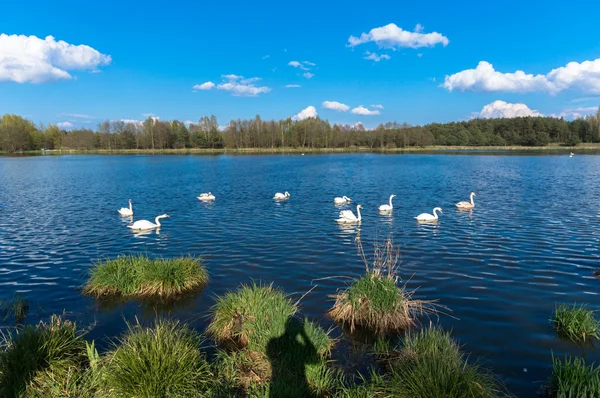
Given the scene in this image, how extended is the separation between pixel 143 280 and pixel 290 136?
122 metres

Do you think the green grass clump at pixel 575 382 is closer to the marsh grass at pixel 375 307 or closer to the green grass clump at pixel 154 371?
the marsh grass at pixel 375 307

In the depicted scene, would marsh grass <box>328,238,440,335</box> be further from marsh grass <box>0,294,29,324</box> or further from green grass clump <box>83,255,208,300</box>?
marsh grass <box>0,294,29,324</box>

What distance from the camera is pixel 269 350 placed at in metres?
6.11

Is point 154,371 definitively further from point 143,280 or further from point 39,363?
point 143,280

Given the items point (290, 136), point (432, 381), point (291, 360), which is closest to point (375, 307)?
point (291, 360)

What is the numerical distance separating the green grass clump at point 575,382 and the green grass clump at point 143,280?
787cm

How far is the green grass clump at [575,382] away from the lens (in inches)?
185

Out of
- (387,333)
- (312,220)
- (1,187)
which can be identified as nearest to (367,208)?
(312,220)

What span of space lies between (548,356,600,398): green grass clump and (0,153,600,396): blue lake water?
59 centimetres

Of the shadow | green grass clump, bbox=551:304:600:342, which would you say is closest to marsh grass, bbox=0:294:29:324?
the shadow

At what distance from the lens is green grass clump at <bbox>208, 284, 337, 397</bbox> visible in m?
5.40

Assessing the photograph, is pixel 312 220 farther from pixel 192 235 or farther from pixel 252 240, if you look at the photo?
pixel 192 235

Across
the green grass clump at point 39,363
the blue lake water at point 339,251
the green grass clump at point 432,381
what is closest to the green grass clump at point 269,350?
the green grass clump at point 432,381

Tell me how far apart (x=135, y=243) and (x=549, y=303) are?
45.8 feet
